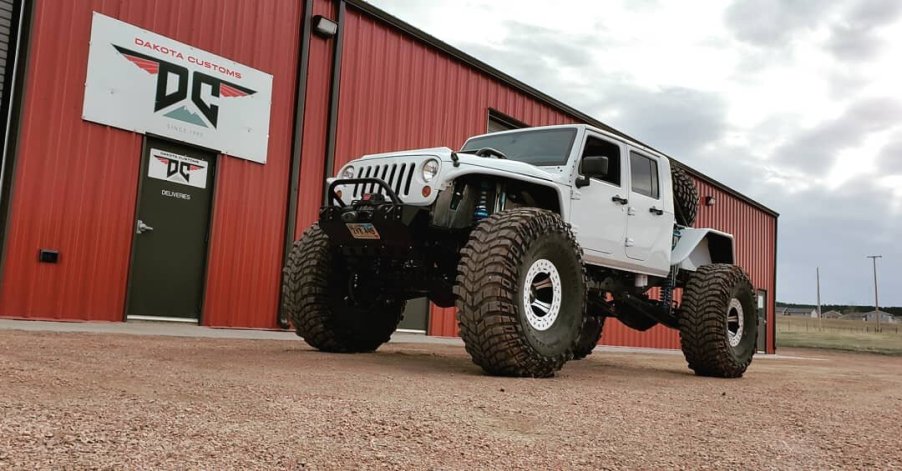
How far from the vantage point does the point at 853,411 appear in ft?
14.3

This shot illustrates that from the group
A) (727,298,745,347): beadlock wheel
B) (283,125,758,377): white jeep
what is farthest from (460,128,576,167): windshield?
(727,298,745,347): beadlock wheel

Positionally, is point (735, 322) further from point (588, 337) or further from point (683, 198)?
point (588, 337)

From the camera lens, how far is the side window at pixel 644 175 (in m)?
6.72

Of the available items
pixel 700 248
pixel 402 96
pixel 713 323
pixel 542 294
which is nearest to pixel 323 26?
pixel 402 96

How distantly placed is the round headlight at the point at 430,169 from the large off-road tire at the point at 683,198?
3568 millimetres

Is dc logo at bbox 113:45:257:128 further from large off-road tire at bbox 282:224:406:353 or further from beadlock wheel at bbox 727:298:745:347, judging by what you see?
beadlock wheel at bbox 727:298:745:347

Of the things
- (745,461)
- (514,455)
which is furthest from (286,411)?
(745,461)

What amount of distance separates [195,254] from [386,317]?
12.6 ft

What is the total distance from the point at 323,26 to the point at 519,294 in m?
7.13

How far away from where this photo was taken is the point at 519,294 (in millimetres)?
4758

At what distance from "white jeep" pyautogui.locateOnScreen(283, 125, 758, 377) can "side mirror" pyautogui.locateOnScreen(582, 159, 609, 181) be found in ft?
0.04

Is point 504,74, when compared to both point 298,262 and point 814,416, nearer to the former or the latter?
point 298,262

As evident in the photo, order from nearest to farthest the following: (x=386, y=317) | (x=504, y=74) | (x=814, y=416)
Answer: (x=814, y=416)
(x=386, y=317)
(x=504, y=74)

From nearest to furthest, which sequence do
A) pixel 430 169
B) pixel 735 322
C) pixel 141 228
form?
pixel 430 169
pixel 735 322
pixel 141 228
